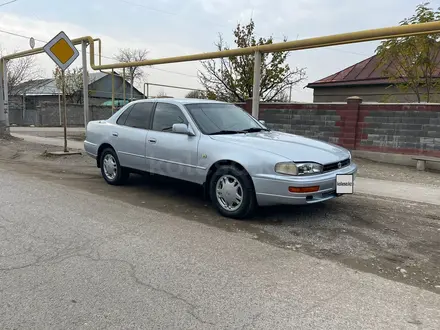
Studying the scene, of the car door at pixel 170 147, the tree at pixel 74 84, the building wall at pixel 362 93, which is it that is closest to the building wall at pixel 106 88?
the tree at pixel 74 84

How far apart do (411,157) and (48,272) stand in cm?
852

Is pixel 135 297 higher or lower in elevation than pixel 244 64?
lower

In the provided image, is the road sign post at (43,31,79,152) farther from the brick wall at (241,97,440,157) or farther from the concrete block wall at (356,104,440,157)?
the concrete block wall at (356,104,440,157)

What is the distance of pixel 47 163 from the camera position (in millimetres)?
9375

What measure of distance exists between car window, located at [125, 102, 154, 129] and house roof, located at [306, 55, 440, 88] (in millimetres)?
13433

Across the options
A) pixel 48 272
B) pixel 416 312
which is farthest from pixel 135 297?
pixel 416 312

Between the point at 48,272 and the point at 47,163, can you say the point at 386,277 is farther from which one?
the point at 47,163

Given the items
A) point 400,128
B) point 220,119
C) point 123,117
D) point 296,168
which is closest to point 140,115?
point 123,117

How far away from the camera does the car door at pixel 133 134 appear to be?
604 cm

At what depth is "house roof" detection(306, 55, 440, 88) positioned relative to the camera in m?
17.1

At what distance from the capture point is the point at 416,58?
10578 millimetres

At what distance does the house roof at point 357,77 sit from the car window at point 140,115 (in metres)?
13.4

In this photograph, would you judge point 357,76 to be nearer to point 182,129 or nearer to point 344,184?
point 344,184

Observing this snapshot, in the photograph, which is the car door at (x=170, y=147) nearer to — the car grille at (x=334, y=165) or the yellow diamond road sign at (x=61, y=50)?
the car grille at (x=334, y=165)
